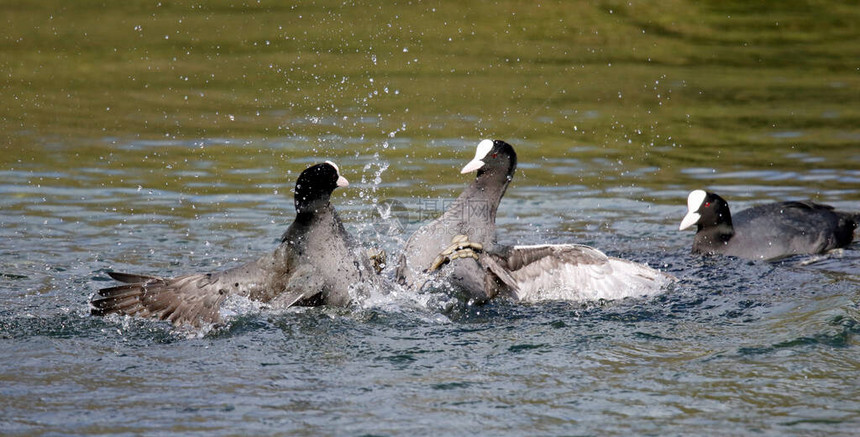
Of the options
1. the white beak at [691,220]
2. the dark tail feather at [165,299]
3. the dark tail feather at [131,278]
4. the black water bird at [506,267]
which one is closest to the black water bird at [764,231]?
the white beak at [691,220]

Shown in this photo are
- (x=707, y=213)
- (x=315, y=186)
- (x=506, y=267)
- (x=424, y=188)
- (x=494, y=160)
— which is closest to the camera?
(x=315, y=186)

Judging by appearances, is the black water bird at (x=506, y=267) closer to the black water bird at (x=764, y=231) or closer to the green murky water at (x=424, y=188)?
the green murky water at (x=424, y=188)

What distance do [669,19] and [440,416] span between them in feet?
36.5

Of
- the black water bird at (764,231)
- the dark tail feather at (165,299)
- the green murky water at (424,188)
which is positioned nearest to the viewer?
the green murky water at (424,188)

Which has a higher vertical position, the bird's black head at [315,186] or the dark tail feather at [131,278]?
the bird's black head at [315,186]

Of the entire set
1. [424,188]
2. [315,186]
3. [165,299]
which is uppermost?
[315,186]

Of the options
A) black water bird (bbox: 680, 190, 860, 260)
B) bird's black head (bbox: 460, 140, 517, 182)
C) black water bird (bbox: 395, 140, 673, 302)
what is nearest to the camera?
black water bird (bbox: 395, 140, 673, 302)

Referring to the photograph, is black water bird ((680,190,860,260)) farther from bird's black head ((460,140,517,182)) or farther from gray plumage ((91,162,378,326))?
gray plumage ((91,162,378,326))

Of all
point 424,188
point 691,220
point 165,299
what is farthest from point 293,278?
point 424,188

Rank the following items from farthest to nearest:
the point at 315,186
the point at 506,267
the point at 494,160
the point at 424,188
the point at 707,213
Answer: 1. the point at 424,188
2. the point at 707,213
3. the point at 494,160
4. the point at 506,267
5. the point at 315,186

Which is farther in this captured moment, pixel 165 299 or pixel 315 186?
pixel 315 186

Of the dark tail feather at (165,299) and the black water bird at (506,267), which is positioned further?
the black water bird at (506,267)

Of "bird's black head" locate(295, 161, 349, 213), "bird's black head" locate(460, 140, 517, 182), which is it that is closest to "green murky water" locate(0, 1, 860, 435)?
"bird's black head" locate(295, 161, 349, 213)

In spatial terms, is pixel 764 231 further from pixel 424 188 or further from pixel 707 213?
pixel 424 188
